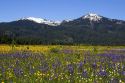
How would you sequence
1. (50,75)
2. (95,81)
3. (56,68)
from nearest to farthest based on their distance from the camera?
(95,81)
(50,75)
(56,68)

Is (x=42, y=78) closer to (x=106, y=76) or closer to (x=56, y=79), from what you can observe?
(x=56, y=79)

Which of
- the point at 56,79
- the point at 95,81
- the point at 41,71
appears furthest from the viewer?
the point at 41,71

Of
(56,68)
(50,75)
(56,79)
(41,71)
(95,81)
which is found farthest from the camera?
(56,68)

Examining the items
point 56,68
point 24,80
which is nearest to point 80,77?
point 24,80

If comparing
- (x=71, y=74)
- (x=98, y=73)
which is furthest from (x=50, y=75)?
(x=98, y=73)

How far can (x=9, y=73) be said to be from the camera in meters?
15.9

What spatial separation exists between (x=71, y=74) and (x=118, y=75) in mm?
1691

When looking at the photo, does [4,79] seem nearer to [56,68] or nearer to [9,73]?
[9,73]

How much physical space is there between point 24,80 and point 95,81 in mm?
2365

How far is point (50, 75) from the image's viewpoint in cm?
1570

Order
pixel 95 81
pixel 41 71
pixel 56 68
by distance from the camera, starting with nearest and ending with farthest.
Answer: pixel 95 81 → pixel 41 71 → pixel 56 68

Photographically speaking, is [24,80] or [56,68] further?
[56,68]

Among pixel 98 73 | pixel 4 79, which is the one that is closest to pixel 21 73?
pixel 4 79

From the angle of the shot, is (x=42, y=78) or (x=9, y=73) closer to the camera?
(x=42, y=78)
